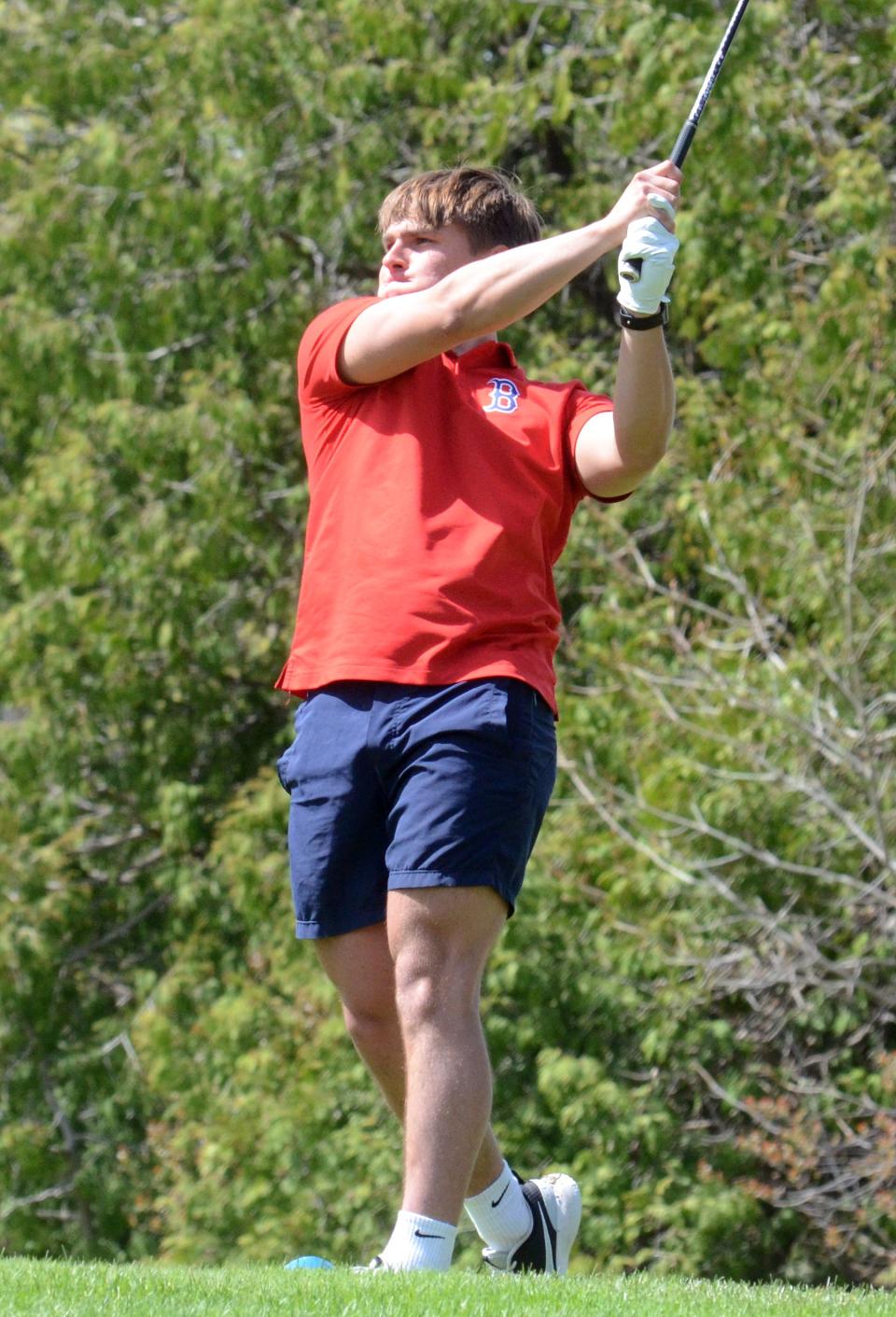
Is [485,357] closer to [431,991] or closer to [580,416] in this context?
[580,416]

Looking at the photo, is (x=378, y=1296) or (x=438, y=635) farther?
(x=438, y=635)

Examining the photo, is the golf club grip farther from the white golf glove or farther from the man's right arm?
the white golf glove

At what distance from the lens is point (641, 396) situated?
3.78m

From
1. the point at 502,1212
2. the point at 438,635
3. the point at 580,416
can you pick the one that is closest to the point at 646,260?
the point at 580,416

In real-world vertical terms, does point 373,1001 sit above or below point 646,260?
below

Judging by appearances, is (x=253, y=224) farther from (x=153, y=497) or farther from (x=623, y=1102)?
(x=623, y=1102)

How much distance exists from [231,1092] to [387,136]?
18.8 feet

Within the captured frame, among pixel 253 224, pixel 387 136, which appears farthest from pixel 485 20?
pixel 253 224

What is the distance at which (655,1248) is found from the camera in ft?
29.7

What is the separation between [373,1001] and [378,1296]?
902 millimetres

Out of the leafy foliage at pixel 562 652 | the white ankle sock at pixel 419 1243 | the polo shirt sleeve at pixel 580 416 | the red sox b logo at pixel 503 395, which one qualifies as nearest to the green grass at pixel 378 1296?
the white ankle sock at pixel 419 1243

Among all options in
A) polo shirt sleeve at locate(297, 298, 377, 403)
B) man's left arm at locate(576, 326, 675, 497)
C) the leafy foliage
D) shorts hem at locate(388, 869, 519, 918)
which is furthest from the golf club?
the leafy foliage

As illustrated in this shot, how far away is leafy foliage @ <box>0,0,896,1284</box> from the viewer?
29.0 ft

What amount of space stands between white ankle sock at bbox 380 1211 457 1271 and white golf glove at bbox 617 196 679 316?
5.99 feet
